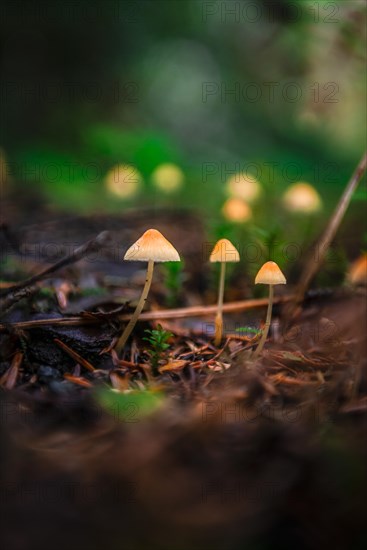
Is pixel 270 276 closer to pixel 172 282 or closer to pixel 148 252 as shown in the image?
pixel 148 252

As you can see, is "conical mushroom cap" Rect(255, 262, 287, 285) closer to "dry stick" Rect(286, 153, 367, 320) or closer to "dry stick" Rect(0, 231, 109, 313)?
"dry stick" Rect(286, 153, 367, 320)

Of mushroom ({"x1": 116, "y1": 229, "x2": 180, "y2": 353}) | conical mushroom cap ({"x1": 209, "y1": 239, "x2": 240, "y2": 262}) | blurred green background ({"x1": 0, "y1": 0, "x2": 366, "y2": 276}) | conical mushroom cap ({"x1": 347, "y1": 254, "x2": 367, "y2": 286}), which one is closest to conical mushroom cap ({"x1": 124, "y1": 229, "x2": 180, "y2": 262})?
mushroom ({"x1": 116, "y1": 229, "x2": 180, "y2": 353})

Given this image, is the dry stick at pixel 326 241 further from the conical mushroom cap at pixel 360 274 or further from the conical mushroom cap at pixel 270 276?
the conical mushroom cap at pixel 270 276

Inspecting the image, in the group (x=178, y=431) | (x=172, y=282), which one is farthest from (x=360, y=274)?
(x=178, y=431)

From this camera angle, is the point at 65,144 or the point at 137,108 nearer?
the point at 65,144

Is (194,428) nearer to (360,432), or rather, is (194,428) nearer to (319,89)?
(360,432)

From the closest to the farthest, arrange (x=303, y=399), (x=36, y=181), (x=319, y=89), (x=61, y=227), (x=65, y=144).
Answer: (x=303, y=399) < (x=61, y=227) < (x=319, y=89) < (x=36, y=181) < (x=65, y=144)

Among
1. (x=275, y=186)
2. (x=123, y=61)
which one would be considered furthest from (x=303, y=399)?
(x=123, y=61)
